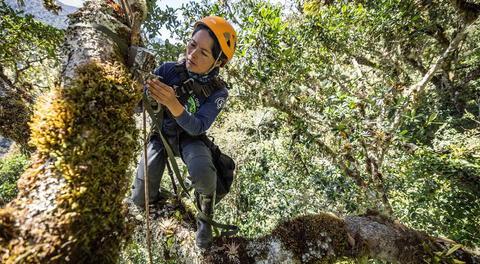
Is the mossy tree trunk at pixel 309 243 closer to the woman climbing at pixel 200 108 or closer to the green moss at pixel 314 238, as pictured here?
the green moss at pixel 314 238

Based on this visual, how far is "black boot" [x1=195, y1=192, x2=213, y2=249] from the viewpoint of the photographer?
84.6 inches

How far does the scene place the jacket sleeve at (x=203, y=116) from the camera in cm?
200

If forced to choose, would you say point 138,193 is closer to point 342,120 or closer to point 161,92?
point 161,92

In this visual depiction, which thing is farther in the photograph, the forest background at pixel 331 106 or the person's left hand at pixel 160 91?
the forest background at pixel 331 106

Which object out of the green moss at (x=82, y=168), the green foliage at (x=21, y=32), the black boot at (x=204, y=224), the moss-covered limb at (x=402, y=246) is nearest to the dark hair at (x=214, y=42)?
the green moss at (x=82, y=168)

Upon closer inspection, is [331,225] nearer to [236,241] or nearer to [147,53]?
[236,241]

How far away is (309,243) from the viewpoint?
2.24 metres

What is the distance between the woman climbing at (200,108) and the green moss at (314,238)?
818 millimetres

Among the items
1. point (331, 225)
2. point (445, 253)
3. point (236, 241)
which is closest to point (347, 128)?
point (331, 225)

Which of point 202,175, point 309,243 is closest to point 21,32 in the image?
point 202,175

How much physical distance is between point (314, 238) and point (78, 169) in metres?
2.22

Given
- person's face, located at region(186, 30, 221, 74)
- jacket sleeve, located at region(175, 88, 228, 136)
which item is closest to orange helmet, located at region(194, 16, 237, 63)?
person's face, located at region(186, 30, 221, 74)

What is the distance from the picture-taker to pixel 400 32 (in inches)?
223

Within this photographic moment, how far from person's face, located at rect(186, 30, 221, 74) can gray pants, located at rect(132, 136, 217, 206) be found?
86 cm
